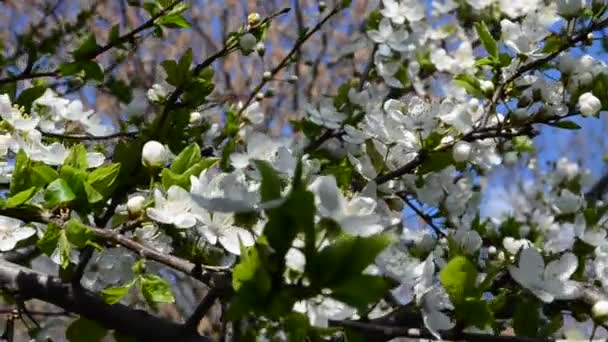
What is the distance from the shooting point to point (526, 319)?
102 cm

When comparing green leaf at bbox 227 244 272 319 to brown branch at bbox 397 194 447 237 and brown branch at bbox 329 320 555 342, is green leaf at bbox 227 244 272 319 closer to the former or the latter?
brown branch at bbox 329 320 555 342

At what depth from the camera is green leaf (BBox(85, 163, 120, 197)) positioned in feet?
3.22

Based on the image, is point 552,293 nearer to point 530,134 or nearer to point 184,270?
point 530,134

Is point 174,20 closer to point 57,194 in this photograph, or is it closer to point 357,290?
point 57,194

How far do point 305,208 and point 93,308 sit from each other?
0.57 m

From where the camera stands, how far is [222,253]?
1.13 meters

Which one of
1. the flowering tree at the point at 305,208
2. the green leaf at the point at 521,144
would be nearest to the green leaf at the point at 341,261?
the flowering tree at the point at 305,208

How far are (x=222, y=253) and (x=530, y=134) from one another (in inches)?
23.6

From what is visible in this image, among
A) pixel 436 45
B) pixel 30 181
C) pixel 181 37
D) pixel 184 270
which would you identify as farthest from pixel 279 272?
pixel 181 37

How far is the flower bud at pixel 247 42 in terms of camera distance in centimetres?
157

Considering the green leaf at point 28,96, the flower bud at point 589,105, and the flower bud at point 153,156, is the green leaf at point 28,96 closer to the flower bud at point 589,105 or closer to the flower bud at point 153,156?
the flower bud at point 153,156

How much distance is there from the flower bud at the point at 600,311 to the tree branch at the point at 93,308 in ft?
1.66

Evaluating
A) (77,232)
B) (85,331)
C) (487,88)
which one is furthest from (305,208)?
(487,88)

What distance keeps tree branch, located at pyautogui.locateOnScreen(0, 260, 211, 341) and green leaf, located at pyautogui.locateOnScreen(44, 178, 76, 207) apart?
0.19m
